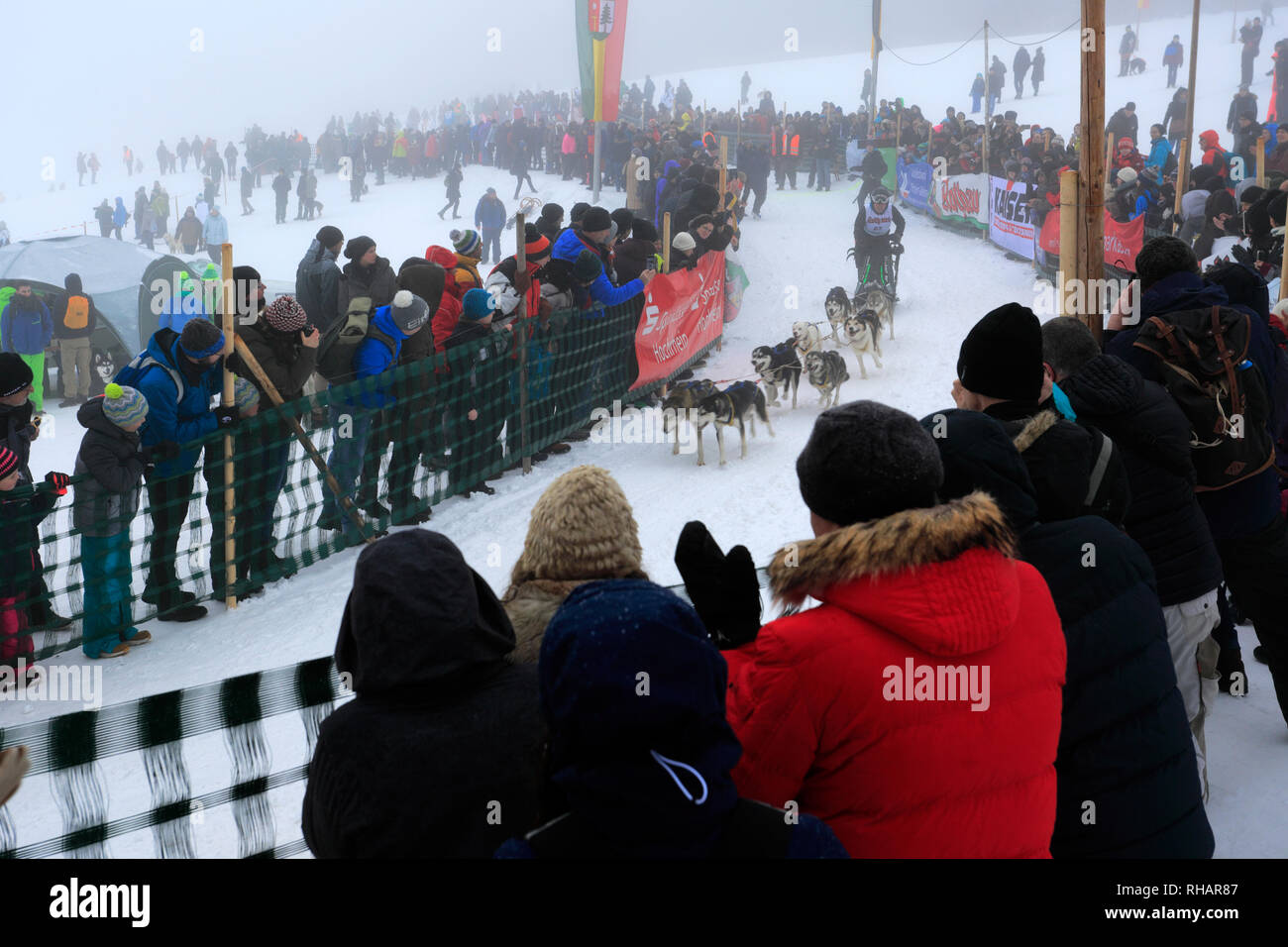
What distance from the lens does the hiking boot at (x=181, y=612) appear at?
578 centimetres

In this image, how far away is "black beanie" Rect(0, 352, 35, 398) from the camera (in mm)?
5086

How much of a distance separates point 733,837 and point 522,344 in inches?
266

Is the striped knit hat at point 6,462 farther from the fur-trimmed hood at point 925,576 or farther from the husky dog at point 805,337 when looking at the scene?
the husky dog at point 805,337

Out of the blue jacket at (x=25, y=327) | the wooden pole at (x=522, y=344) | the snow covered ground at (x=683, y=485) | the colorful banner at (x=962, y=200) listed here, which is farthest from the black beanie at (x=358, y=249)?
the colorful banner at (x=962, y=200)

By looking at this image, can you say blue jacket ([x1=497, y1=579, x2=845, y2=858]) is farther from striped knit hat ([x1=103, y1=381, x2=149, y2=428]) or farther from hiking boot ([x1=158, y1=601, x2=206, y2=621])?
hiking boot ([x1=158, y1=601, x2=206, y2=621])

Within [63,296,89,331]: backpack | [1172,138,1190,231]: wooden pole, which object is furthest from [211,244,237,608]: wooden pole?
[1172,138,1190,231]: wooden pole

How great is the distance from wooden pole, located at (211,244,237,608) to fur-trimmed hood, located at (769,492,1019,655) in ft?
15.2

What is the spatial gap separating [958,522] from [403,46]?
3262 inches

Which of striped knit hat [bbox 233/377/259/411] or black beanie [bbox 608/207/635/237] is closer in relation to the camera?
striped knit hat [bbox 233/377/259/411]

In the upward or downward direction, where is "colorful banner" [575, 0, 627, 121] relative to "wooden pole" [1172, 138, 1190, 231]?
upward

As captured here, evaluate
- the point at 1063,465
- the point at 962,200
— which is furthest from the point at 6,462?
the point at 962,200

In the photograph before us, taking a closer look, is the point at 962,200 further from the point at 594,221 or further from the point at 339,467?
the point at 339,467

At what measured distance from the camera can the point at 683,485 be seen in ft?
26.5
